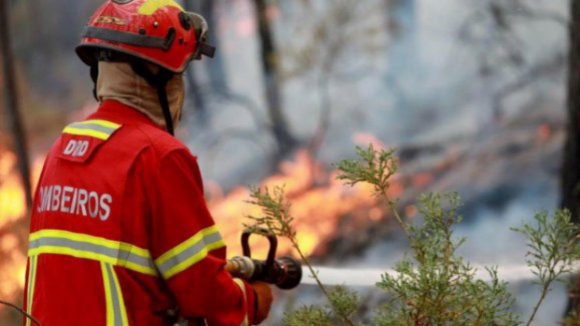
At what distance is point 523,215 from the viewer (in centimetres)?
604

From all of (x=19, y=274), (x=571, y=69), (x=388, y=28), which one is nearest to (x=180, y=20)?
(x=571, y=69)

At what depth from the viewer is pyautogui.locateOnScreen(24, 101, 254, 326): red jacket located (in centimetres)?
282

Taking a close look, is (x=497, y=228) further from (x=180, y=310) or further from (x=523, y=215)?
(x=180, y=310)

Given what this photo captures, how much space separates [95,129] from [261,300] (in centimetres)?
66

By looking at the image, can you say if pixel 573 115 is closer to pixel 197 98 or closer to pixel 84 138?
pixel 197 98

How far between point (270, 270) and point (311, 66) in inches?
155

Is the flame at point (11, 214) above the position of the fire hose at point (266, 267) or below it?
above

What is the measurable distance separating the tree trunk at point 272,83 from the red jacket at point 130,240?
4.24 metres

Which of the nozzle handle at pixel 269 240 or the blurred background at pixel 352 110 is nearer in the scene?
the nozzle handle at pixel 269 240

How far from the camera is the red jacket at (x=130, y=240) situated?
2.82m

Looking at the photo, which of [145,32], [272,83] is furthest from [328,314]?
[272,83]

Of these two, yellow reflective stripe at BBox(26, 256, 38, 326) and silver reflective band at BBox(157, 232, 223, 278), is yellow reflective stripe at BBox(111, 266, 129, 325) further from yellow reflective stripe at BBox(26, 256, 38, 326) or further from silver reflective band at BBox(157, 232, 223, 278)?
yellow reflective stripe at BBox(26, 256, 38, 326)

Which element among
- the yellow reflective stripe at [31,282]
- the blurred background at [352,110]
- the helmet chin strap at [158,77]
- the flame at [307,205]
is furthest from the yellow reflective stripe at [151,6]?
the flame at [307,205]

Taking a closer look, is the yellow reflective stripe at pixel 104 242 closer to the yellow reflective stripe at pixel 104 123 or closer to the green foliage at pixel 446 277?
the yellow reflective stripe at pixel 104 123
